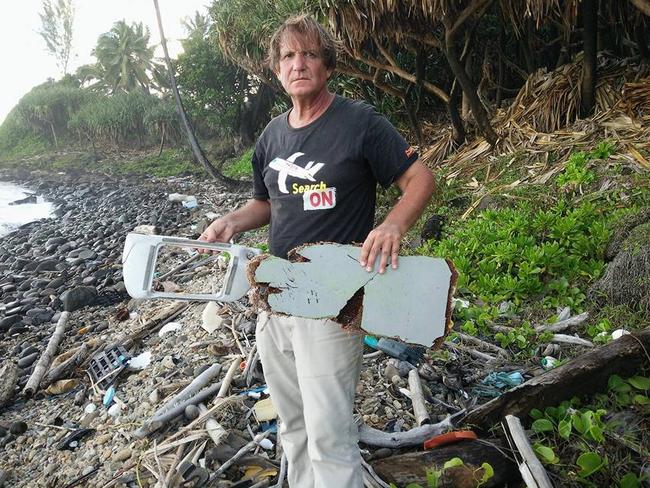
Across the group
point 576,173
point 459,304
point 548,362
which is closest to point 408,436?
point 548,362

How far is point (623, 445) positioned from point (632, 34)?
22.4 feet

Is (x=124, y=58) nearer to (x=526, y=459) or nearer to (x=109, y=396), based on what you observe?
(x=109, y=396)

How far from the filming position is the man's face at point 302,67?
1682mm

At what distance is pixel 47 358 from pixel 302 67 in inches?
167

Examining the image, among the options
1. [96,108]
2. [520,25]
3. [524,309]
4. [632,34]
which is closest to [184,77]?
[96,108]

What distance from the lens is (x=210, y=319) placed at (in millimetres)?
4020

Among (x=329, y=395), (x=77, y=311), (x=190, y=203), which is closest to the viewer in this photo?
(x=329, y=395)

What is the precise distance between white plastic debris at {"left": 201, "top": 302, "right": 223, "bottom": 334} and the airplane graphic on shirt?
2.46 m

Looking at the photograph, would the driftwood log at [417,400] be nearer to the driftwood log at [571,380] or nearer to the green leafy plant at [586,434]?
the driftwood log at [571,380]

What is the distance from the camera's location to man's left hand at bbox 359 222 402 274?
1432mm

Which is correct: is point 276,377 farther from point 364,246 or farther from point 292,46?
point 292,46

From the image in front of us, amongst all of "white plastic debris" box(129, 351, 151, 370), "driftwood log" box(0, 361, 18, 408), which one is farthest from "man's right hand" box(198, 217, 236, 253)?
"driftwood log" box(0, 361, 18, 408)

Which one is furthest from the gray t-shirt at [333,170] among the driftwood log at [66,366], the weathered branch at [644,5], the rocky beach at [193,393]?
the weathered branch at [644,5]

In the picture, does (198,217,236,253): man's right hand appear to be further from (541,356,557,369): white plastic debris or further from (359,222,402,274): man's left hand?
(541,356,557,369): white plastic debris
